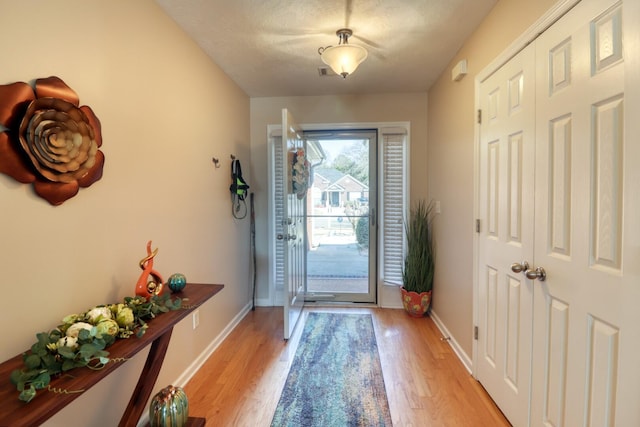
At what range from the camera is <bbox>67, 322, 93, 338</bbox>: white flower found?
3.37ft

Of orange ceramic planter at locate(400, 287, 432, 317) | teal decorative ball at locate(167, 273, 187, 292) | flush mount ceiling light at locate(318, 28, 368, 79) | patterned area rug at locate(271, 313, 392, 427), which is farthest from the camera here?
orange ceramic planter at locate(400, 287, 432, 317)

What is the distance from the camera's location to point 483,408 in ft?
6.06

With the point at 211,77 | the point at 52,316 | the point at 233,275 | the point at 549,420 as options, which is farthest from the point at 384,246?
the point at 52,316

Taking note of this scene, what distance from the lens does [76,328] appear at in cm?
104

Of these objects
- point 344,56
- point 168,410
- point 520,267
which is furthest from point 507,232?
point 168,410

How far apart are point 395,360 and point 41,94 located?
263 cm

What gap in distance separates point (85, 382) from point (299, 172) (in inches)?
95.2

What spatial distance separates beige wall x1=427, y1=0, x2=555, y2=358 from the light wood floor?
29 cm

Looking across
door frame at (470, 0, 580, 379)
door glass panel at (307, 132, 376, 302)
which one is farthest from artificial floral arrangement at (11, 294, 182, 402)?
door glass panel at (307, 132, 376, 302)

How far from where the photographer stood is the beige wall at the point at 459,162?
1.81 meters

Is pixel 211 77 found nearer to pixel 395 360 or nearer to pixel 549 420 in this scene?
pixel 395 360

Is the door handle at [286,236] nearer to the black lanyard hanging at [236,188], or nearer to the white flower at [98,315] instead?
the black lanyard hanging at [236,188]

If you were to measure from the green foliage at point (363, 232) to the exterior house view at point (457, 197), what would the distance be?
92 centimetres

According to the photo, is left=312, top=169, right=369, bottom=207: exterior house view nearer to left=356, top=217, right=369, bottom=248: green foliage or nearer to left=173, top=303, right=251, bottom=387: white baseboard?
left=356, top=217, right=369, bottom=248: green foliage
